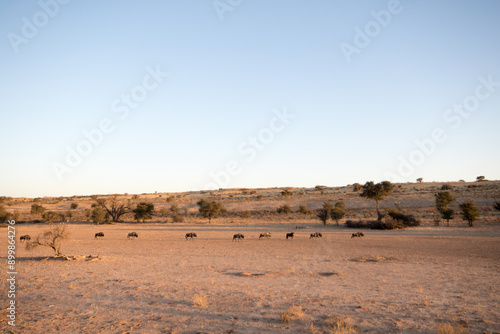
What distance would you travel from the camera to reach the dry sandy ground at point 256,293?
8.13m

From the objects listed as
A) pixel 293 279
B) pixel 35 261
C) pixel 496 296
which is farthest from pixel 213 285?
pixel 35 261

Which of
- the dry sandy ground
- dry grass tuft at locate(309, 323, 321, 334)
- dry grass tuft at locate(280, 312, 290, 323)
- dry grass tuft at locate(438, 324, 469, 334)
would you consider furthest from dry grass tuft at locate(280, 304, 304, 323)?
dry grass tuft at locate(438, 324, 469, 334)

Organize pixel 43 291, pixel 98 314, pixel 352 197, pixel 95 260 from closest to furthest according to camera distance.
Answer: pixel 98 314
pixel 43 291
pixel 95 260
pixel 352 197

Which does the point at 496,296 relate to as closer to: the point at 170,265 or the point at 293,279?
the point at 293,279

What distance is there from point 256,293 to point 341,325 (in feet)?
13.1

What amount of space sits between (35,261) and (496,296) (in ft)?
74.7

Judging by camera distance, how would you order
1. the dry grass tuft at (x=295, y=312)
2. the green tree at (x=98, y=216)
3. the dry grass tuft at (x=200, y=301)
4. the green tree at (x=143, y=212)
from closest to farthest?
the dry grass tuft at (x=295, y=312) → the dry grass tuft at (x=200, y=301) → the green tree at (x=98, y=216) → the green tree at (x=143, y=212)

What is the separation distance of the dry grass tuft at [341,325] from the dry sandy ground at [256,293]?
0.07 metres

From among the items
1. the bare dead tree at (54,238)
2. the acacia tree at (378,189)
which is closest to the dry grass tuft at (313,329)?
the bare dead tree at (54,238)

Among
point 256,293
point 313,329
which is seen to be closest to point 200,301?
point 256,293

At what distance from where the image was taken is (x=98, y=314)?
9055 millimetres

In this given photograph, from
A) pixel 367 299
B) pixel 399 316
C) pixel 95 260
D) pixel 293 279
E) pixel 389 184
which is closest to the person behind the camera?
pixel 399 316

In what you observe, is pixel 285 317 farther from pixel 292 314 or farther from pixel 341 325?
pixel 341 325

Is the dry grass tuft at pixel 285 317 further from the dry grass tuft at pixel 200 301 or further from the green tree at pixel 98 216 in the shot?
the green tree at pixel 98 216
